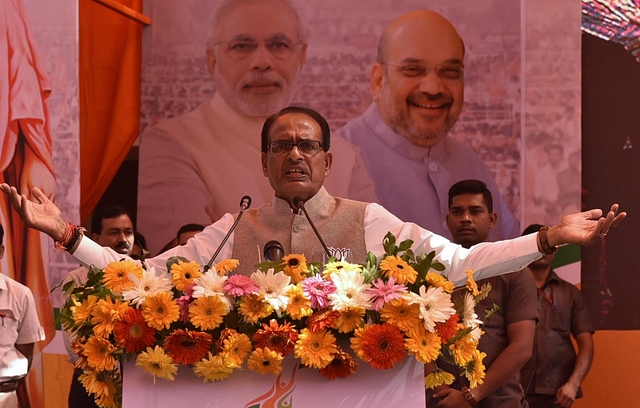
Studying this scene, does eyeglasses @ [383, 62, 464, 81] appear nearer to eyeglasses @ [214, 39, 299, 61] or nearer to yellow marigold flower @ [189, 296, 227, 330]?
eyeglasses @ [214, 39, 299, 61]

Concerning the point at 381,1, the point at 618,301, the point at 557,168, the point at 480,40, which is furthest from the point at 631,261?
the point at 381,1

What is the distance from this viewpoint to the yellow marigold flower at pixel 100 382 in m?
2.46

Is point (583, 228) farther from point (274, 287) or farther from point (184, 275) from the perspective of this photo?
point (184, 275)

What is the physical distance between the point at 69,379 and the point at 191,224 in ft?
4.23

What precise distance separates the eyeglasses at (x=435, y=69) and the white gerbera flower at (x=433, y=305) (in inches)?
168

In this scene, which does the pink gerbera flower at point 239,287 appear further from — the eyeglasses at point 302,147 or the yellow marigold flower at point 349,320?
the eyeglasses at point 302,147

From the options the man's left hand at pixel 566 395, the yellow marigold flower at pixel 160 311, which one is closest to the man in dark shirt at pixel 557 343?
the man's left hand at pixel 566 395

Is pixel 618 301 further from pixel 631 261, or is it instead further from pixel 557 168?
pixel 557 168

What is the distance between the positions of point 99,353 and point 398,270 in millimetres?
813

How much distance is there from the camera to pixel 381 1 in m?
6.45

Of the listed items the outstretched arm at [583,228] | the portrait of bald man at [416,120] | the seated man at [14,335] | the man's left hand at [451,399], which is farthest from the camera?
the portrait of bald man at [416,120]

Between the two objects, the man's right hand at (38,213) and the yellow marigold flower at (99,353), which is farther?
the man's right hand at (38,213)

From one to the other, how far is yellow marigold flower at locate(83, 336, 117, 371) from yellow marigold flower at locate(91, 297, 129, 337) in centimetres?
2

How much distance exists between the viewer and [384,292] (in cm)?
231
